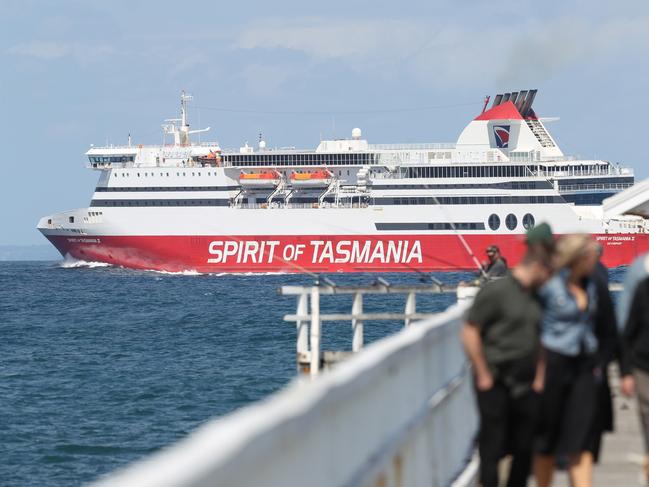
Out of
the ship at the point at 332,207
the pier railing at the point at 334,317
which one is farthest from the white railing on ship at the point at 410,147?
the pier railing at the point at 334,317

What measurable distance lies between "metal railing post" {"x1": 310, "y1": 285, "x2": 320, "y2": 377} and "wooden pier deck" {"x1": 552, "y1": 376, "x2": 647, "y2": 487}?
3.22m

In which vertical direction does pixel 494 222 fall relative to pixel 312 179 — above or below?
below

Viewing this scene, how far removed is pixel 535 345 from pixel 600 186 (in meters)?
54.9

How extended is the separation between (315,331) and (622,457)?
197 inches

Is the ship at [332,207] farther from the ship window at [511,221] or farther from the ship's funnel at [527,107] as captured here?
the ship's funnel at [527,107]

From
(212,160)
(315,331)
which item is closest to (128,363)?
(315,331)

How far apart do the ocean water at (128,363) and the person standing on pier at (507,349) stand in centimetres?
942

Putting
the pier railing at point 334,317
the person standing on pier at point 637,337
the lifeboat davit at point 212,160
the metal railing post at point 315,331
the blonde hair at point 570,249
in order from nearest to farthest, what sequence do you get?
the blonde hair at point 570,249
the person standing on pier at point 637,337
the metal railing post at point 315,331
the pier railing at point 334,317
the lifeboat davit at point 212,160

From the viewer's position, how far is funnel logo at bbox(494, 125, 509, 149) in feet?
209

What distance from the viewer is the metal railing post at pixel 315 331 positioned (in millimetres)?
12031

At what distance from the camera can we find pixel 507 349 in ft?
18.2

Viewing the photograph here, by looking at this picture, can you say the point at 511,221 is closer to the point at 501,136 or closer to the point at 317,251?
the point at 501,136

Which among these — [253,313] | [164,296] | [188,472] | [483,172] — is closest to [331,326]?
[253,313]

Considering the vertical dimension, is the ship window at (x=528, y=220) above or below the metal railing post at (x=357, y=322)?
above
